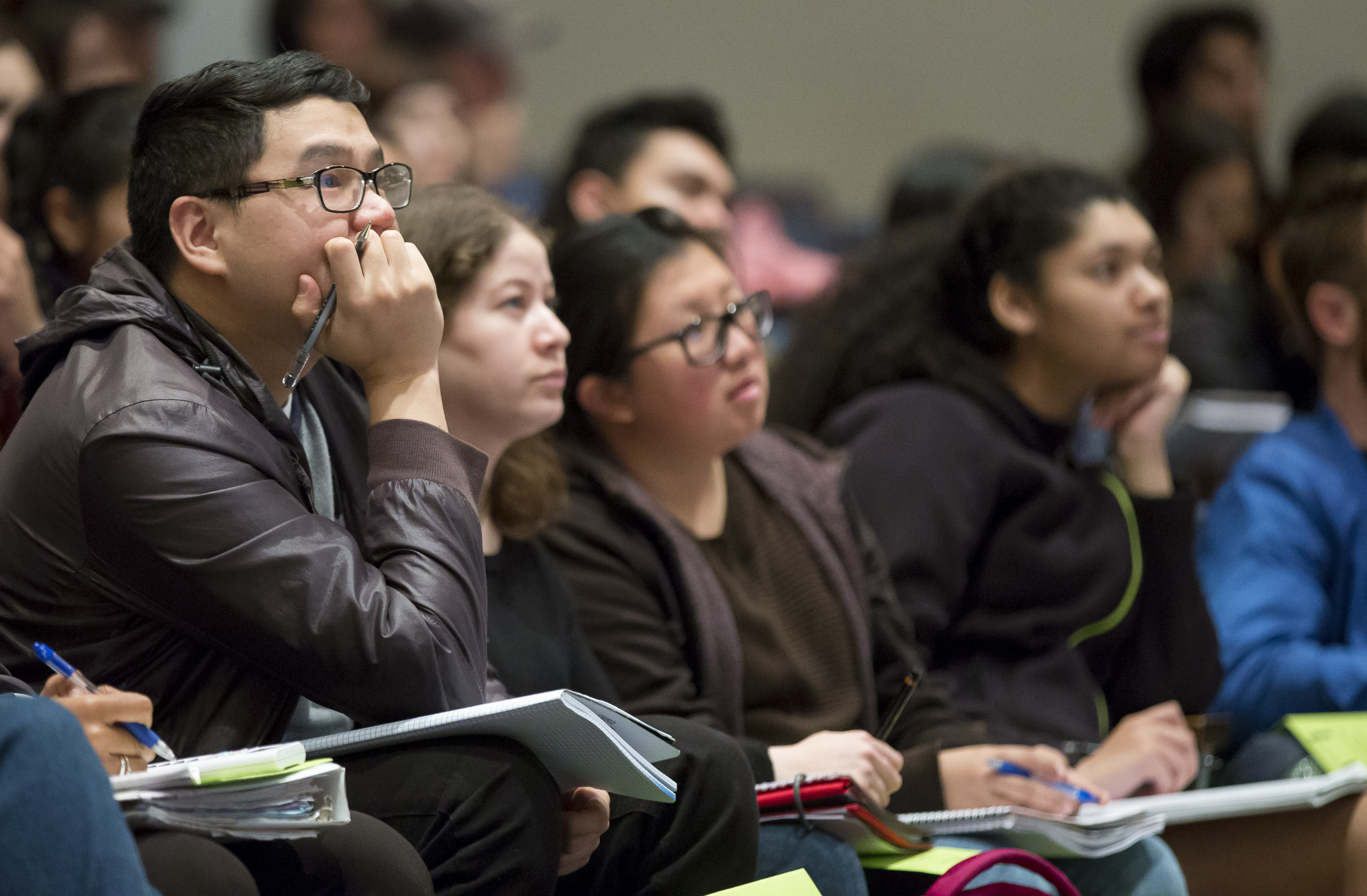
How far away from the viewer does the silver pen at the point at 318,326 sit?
4.81 ft

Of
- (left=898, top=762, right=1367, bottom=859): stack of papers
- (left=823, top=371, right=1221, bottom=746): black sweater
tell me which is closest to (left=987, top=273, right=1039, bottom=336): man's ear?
(left=823, top=371, right=1221, bottom=746): black sweater

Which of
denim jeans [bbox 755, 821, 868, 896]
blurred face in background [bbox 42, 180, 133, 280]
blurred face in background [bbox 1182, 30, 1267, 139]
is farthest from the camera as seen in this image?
blurred face in background [bbox 1182, 30, 1267, 139]

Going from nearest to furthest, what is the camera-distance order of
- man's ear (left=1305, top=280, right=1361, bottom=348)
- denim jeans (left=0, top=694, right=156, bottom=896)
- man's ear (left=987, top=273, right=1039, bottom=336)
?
denim jeans (left=0, top=694, right=156, bottom=896), man's ear (left=987, top=273, right=1039, bottom=336), man's ear (left=1305, top=280, right=1361, bottom=348)

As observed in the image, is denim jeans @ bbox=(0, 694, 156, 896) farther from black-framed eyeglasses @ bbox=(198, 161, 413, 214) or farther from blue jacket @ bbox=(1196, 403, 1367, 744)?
blue jacket @ bbox=(1196, 403, 1367, 744)

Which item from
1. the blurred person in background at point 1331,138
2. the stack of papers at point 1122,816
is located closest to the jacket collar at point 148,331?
the stack of papers at point 1122,816

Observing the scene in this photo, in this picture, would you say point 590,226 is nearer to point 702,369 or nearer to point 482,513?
point 702,369

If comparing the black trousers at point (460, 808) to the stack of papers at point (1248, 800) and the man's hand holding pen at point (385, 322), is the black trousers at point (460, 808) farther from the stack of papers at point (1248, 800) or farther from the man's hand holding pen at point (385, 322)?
the stack of papers at point (1248, 800)

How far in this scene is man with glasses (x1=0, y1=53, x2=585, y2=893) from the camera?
134cm

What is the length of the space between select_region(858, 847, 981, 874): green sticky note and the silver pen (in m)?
0.83

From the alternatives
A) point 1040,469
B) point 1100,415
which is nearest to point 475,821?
point 1040,469

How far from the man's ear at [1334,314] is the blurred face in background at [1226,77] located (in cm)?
213

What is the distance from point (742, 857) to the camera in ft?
5.21

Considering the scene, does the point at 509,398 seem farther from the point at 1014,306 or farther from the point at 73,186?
the point at 1014,306

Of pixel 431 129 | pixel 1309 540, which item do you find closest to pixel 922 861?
pixel 1309 540
